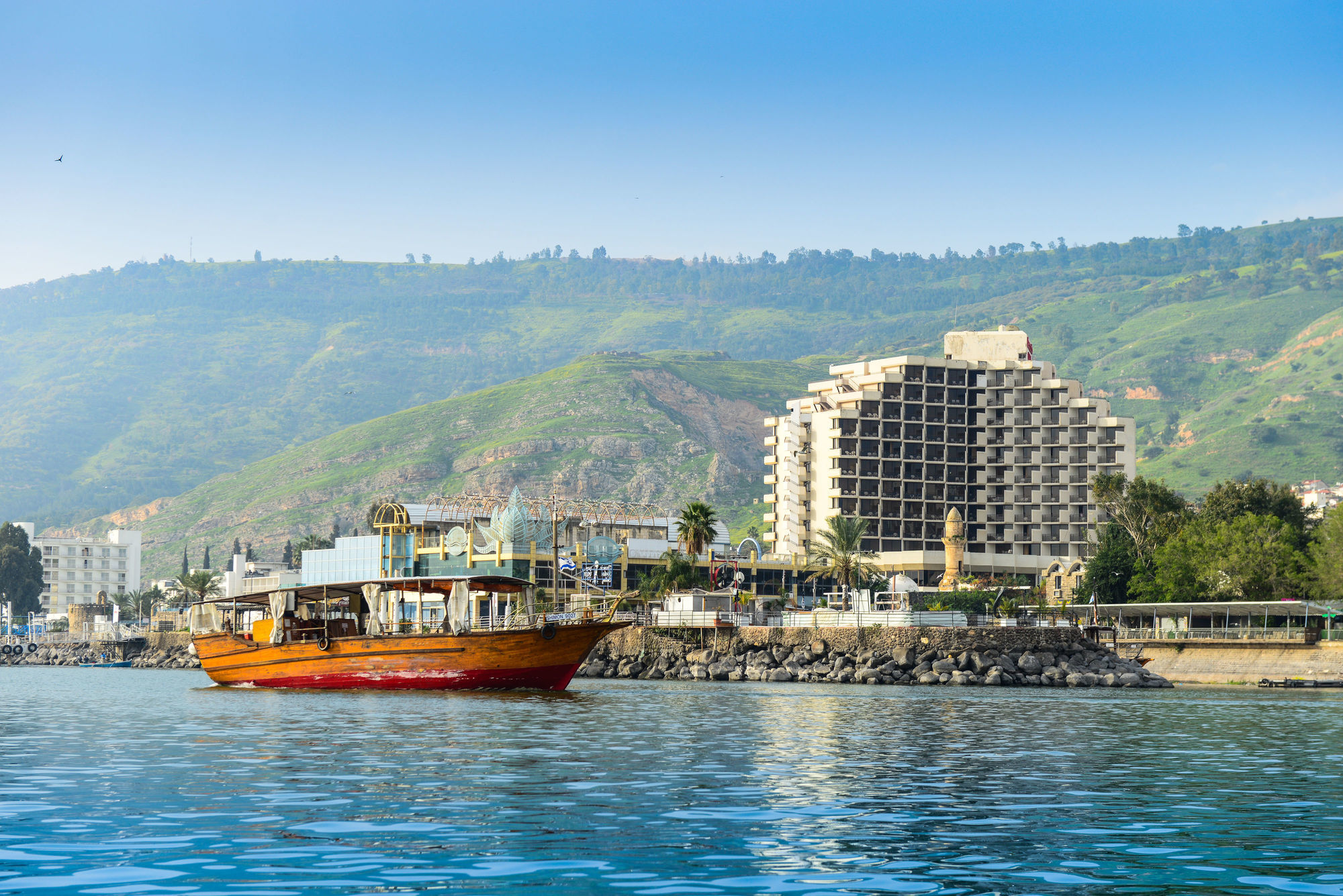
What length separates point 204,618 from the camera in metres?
86.6

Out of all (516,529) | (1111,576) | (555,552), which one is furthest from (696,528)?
(555,552)

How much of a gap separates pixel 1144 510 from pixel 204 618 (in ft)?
329

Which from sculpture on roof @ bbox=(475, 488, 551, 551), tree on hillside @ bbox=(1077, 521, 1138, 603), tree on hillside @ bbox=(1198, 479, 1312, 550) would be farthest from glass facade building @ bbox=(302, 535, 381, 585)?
tree on hillside @ bbox=(1198, 479, 1312, 550)

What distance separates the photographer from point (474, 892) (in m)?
17.1

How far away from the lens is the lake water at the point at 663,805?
18250 mm

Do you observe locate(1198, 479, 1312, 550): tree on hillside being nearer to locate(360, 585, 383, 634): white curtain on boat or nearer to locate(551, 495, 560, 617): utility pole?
locate(551, 495, 560, 617): utility pole

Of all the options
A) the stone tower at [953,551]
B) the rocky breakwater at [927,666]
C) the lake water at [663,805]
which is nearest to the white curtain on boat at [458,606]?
the lake water at [663,805]

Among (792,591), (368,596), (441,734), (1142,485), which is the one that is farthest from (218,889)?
(792,591)

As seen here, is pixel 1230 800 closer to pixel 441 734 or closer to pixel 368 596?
pixel 441 734

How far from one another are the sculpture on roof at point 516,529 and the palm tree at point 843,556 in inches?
1222

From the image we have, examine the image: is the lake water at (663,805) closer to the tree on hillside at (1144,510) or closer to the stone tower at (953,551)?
the tree on hillside at (1144,510)

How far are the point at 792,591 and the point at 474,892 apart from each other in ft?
504

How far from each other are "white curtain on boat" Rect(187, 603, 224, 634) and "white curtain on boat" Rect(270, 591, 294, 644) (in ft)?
30.0

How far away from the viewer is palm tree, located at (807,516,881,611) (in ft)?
464
